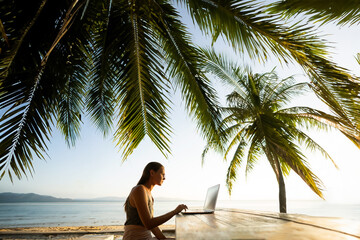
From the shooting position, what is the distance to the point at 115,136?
326 centimetres

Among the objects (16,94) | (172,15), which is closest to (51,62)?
(16,94)

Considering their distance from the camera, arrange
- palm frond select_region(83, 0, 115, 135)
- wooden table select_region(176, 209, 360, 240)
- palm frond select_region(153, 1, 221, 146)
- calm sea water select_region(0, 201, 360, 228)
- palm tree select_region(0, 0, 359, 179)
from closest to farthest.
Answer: wooden table select_region(176, 209, 360, 240) → palm tree select_region(0, 0, 359, 179) → palm frond select_region(83, 0, 115, 135) → palm frond select_region(153, 1, 221, 146) → calm sea water select_region(0, 201, 360, 228)

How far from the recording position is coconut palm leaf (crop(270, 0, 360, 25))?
1732 mm

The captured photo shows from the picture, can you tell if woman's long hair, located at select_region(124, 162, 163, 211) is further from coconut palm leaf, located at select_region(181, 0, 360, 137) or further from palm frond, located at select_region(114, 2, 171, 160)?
coconut palm leaf, located at select_region(181, 0, 360, 137)

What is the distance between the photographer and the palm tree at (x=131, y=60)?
248 centimetres

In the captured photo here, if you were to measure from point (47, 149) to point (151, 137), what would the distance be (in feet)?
4.24

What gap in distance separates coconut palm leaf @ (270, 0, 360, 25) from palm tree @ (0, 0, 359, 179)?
437 millimetres

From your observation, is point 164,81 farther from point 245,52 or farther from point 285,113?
point 285,113

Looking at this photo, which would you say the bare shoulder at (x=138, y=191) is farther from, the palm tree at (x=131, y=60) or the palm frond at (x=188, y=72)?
the palm frond at (x=188, y=72)

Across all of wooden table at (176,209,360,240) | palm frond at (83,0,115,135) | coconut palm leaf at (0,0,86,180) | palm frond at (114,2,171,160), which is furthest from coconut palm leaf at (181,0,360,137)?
coconut palm leaf at (0,0,86,180)

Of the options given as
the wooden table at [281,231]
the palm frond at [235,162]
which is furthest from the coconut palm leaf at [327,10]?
the palm frond at [235,162]

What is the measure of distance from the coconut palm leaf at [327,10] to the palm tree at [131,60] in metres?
0.44

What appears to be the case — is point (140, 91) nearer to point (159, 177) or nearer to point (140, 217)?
point (159, 177)

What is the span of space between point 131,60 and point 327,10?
2277 millimetres
